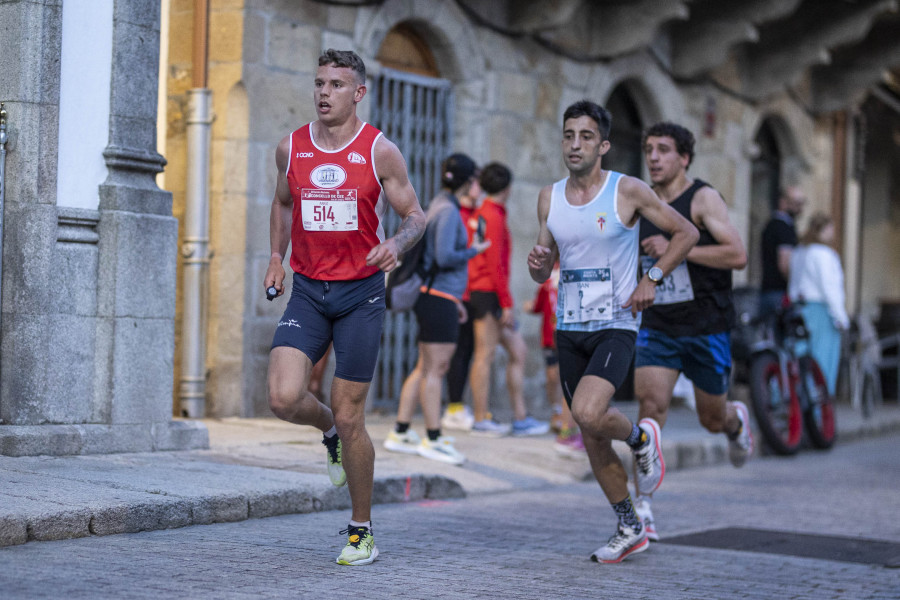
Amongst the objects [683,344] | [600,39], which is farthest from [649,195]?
[600,39]

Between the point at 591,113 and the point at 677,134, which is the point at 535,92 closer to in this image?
the point at 677,134

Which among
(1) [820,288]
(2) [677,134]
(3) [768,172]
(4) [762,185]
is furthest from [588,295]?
(3) [768,172]

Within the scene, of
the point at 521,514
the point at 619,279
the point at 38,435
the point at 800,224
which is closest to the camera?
the point at 619,279

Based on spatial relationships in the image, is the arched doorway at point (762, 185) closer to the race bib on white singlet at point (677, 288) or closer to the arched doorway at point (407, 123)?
the arched doorway at point (407, 123)

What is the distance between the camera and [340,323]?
5504 mm

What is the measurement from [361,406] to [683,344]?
231cm

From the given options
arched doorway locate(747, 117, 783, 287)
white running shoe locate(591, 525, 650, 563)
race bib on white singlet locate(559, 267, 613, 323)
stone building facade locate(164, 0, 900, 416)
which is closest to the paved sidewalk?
stone building facade locate(164, 0, 900, 416)

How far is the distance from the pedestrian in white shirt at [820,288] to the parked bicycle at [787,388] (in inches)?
35.1

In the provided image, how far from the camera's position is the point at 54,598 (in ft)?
14.1

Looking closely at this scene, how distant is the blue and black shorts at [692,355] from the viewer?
7.15 metres

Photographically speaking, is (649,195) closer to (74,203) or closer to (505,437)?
(74,203)

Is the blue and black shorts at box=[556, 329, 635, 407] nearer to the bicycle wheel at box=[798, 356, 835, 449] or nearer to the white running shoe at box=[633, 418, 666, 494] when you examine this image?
the white running shoe at box=[633, 418, 666, 494]

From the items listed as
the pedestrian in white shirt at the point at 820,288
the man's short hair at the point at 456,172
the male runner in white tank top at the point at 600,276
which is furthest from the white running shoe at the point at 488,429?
the male runner in white tank top at the point at 600,276

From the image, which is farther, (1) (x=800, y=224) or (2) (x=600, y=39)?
(1) (x=800, y=224)
